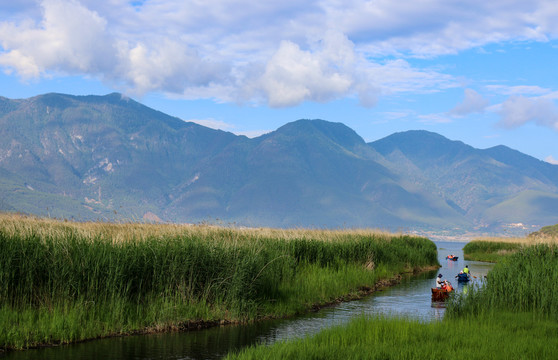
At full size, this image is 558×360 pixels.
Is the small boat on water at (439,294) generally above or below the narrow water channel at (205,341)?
above

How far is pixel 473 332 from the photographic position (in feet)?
47.7

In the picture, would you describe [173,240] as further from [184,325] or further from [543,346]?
[543,346]

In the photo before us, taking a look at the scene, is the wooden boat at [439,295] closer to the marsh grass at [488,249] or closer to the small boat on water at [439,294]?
the small boat on water at [439,294]

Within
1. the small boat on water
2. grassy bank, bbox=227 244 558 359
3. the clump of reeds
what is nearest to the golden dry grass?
the small boat on water

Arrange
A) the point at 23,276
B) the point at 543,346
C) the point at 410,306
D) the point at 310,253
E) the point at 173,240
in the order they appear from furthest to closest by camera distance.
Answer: the point at 310,253 → the point at 410,306 → the point at 173,240 → the point at 23,276 → the point at 543,346

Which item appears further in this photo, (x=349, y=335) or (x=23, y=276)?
(x=23, y=276)

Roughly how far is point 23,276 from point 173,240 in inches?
199

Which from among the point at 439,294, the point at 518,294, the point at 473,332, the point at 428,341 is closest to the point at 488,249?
the point at 439,294

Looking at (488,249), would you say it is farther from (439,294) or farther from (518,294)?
(518,294)

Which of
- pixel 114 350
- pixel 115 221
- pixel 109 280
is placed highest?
pixel 115 221

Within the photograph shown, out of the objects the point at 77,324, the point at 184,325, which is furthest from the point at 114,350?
the point at 184,325

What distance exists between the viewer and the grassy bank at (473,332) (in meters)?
12.2

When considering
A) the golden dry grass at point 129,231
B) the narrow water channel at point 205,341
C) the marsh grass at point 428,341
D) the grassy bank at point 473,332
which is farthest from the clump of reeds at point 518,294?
the golden dry grass at point 129,231

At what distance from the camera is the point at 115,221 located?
98.7 ft
